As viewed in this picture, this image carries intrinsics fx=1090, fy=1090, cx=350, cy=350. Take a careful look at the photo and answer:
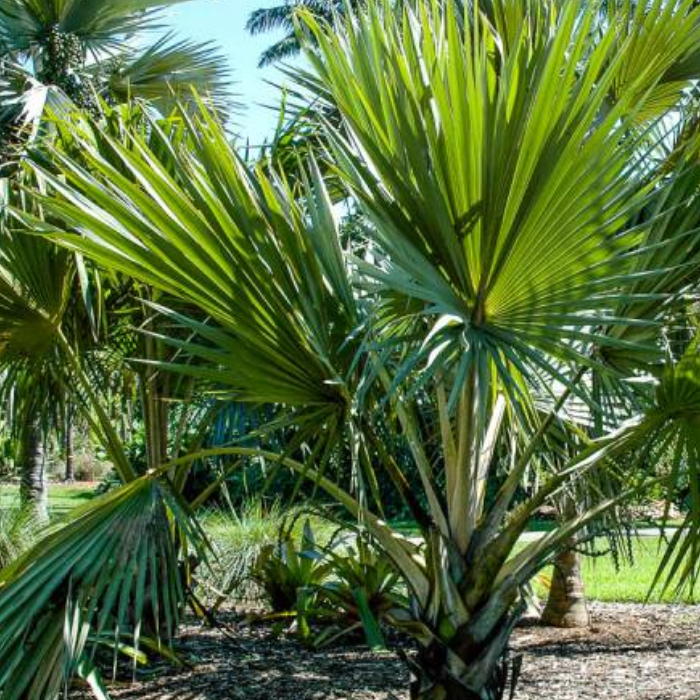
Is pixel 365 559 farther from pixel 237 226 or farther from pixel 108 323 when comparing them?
pixel 237 226

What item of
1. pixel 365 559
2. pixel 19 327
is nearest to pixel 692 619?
pixel 365 559

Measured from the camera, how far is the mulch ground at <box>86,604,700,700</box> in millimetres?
5191

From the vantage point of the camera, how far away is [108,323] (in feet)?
18.0

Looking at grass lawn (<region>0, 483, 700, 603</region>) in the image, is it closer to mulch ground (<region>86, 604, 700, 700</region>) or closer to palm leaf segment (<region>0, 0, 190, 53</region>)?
mulch ground (<region>86, 604, 700, 700</region>)

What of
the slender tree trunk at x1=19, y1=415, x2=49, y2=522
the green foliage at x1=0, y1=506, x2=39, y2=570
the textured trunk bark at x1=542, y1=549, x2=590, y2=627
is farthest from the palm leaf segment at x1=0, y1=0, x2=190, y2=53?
the textured trunk bark at x1=542, y1=549, x2=590, y2=627

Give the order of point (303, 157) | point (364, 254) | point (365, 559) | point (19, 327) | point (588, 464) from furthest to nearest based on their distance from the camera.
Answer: point (365, 559)
point (303, 157)
point (364, 254)
point (19, 327)
point (588, 464)

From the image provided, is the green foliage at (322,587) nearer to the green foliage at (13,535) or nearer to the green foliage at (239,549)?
the green foliage at (239,549)

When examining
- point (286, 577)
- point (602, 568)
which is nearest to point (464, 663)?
point (286, 577)

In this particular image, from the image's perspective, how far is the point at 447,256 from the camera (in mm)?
3217

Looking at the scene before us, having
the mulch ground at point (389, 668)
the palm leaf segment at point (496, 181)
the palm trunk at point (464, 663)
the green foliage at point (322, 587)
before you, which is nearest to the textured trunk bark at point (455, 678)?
the palm trunk at point (464, 663)

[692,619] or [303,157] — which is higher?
[303,157]

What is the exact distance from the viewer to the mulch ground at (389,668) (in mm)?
5191

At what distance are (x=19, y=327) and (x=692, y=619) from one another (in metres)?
5.37

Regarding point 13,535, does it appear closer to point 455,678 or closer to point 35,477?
point 35,477
